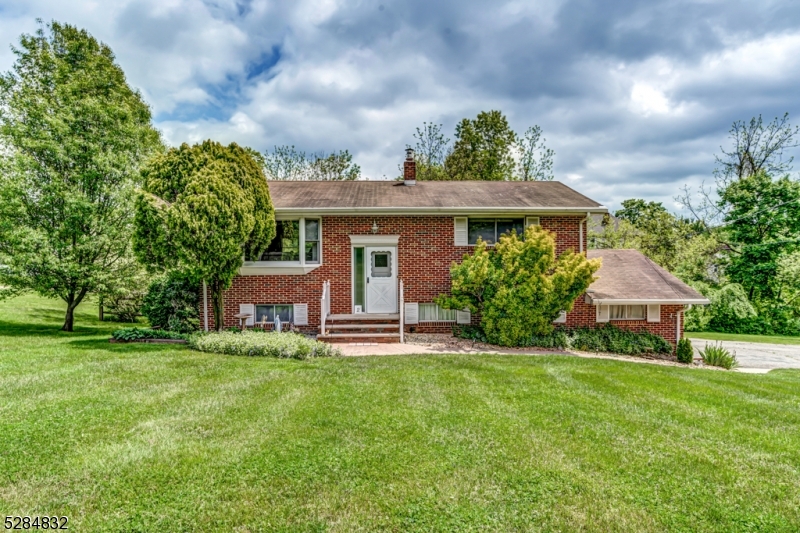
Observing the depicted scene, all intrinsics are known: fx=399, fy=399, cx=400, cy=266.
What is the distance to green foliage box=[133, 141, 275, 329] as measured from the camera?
888 cm

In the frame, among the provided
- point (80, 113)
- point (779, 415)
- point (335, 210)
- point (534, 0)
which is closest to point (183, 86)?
point (80, 113)

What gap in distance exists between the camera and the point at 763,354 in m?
12.9

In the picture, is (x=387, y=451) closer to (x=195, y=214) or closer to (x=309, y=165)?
(x=195, y=214)

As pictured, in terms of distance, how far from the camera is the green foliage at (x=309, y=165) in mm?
28844

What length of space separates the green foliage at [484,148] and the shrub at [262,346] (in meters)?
19.9

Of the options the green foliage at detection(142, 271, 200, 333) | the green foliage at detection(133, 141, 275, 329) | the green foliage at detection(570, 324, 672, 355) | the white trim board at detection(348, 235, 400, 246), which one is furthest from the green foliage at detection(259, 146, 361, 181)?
the green foliage at detection(570, 324, 672, 355)

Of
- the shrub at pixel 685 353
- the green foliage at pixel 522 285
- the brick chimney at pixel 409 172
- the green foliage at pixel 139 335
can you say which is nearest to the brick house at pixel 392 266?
the shrub at pixel 685 353

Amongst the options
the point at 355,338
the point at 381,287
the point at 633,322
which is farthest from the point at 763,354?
the point at 355,338

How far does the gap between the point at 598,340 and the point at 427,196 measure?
6579mm

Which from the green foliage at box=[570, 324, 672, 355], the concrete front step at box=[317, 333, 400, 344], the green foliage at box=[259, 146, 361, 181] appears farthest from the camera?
the green foliage at box=[259, 146, 361, 181]

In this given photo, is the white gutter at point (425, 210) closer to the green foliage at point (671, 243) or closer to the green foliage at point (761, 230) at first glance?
the green foliage at point (671, 243)

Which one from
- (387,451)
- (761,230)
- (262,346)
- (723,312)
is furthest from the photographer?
(761,230)

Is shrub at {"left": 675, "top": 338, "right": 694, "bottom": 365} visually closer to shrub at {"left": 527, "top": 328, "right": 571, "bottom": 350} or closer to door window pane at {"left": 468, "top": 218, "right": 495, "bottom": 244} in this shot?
shrub at {"left": 527, "top": 328, "right": 571, "bottom": 350}

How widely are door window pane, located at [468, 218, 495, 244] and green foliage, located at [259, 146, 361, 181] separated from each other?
18194 mm
